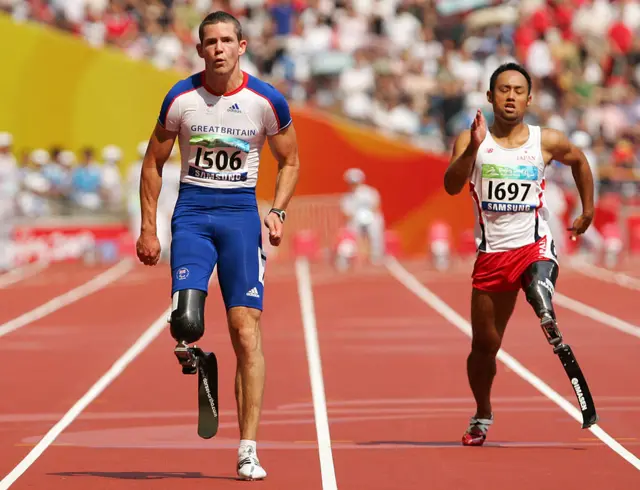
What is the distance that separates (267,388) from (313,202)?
20.2 m

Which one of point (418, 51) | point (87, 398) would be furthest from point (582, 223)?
point (418, 51)

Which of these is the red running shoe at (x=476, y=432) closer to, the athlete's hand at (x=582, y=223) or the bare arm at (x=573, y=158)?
the athlete's hand at (x=582, y=223)

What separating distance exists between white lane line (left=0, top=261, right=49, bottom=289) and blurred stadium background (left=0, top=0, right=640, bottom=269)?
193 cm

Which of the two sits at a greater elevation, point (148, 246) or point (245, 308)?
point (148, 246)

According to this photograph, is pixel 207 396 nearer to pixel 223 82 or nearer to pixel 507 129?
pixel 223 82

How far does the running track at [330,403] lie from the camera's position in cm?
881

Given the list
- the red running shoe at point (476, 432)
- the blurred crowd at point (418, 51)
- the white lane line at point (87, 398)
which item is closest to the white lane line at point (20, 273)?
the blurred crowd at point (418, 51)

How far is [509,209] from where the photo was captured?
9.79 meters

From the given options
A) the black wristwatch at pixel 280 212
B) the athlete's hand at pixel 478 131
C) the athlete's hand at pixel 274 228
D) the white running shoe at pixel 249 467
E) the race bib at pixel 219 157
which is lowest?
the white running shoe at pixel 249 467

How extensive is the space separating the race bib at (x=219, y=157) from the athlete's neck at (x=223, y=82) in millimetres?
234

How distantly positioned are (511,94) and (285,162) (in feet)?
4.69

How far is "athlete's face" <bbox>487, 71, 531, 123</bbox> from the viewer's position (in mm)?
9609

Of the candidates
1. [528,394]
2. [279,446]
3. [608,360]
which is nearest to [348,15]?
[608,360]

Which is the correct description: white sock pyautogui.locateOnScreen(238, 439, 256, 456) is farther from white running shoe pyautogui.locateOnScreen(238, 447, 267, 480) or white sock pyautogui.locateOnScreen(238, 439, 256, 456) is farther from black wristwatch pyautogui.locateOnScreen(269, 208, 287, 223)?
black wristwatch pyautogui.locateOnScreen(269, 208, 287, 223)
